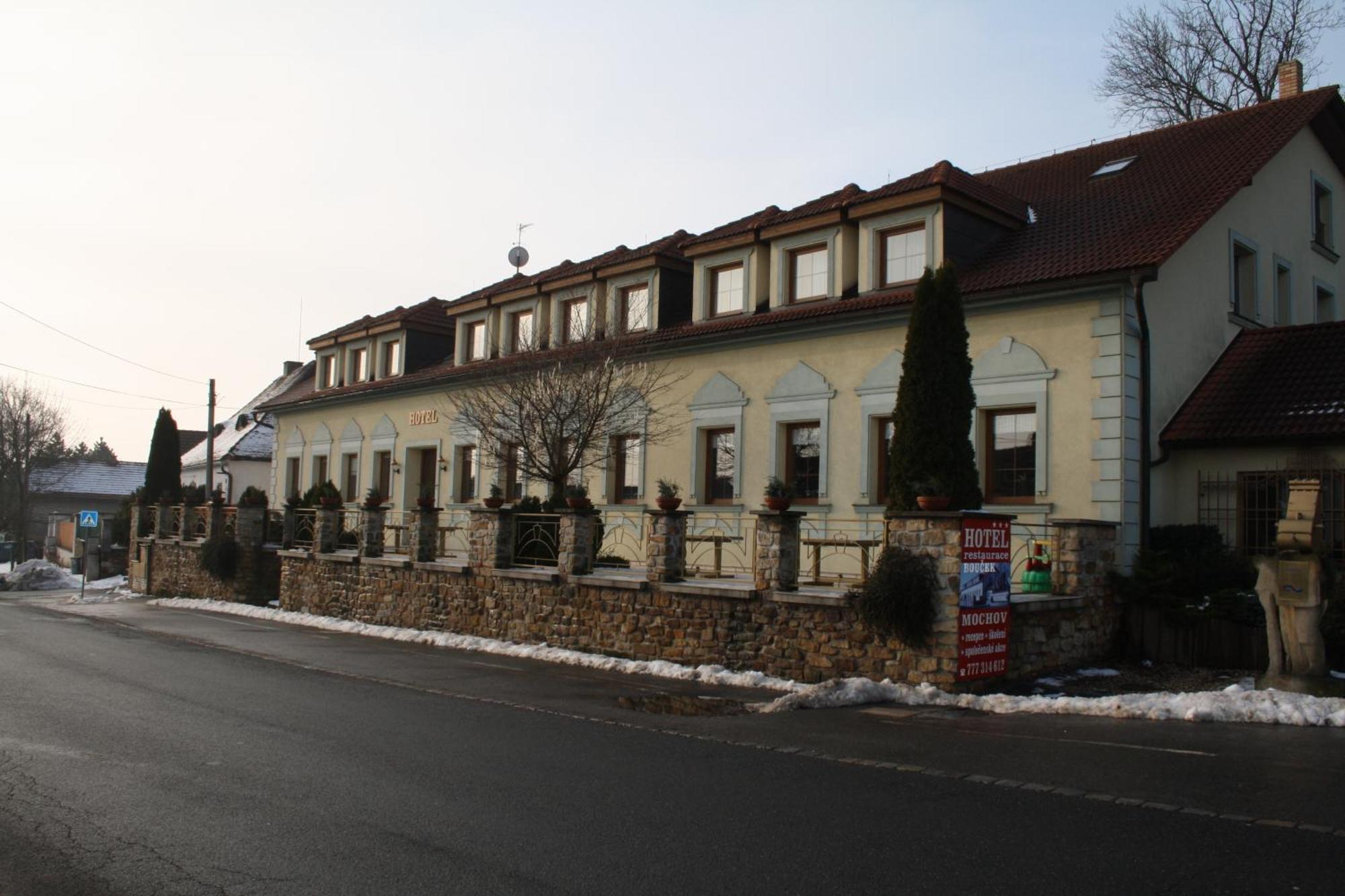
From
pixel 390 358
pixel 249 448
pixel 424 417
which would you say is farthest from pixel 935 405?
pixel 249 448

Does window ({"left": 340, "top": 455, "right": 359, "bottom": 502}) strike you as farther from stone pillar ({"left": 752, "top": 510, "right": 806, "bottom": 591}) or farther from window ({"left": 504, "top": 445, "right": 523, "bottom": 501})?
stone pillar ({"left": 752, "top": 510, "right": 806, "bottom": 591})

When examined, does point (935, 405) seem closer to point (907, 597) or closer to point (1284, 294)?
point (907, 597)

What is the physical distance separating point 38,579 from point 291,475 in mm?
11251

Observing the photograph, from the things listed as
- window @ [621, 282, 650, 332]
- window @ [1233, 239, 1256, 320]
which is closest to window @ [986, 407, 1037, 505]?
window @ [1233, 239, 1256, 320]

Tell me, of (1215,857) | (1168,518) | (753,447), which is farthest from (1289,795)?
(753,447)

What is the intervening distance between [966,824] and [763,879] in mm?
1680

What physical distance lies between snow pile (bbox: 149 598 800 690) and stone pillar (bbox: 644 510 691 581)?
1.22 metres

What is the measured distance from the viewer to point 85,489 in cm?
6975

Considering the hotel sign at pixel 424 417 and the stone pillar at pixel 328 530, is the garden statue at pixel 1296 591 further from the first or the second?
the hotel sign at pixel 424 417

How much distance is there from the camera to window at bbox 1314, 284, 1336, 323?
68.4 feet

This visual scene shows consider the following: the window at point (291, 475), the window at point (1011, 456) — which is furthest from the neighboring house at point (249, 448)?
the window at point (1011, 456)

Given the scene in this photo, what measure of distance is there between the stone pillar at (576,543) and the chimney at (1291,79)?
659 inches

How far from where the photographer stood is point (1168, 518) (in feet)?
51.7

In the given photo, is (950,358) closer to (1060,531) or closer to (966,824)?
(1060,531)
